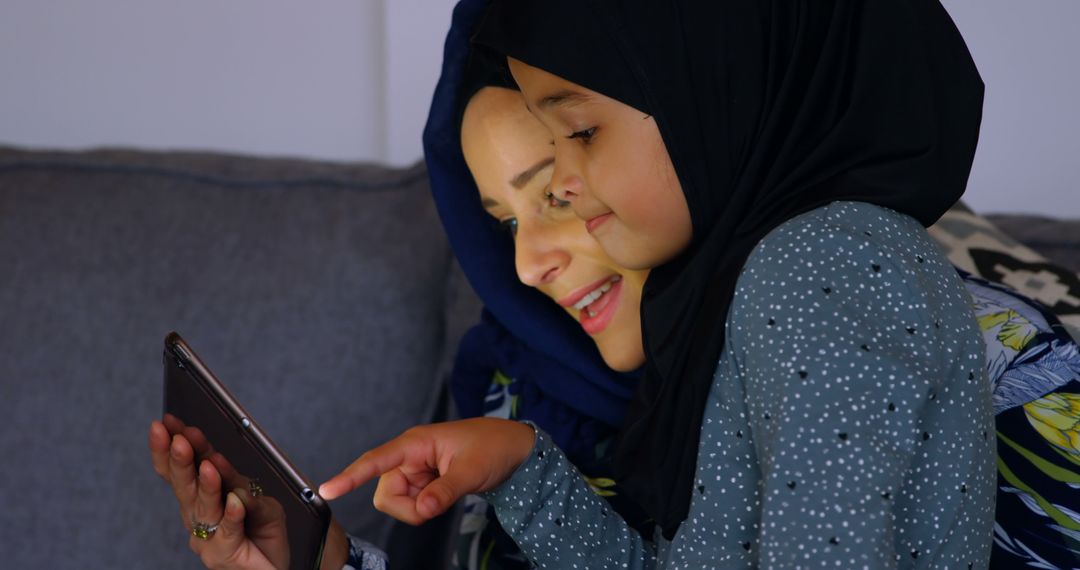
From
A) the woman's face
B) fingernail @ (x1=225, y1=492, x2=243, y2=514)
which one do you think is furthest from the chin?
fingernail @ (x1=225, y1=492, x2=243, y2=514)

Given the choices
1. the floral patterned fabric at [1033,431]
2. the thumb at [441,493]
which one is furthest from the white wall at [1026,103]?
the thumb at [441,493]

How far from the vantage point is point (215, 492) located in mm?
1018

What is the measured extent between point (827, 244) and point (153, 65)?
1.57 meters

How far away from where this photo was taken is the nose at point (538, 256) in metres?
1.07

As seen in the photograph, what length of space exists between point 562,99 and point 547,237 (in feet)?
0.75

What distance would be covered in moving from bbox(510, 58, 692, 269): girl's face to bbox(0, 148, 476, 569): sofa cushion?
567mm

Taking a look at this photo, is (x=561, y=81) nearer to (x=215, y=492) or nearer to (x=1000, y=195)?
(x=215, y=492)

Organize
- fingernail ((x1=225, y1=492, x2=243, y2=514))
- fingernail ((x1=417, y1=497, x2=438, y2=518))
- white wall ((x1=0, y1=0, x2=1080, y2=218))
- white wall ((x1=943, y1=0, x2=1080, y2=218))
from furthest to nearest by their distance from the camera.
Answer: white wall ((x1=0, y1=0, x2=1080, y2=218)), white wall ((x1=943, y1=0, x2=1080, y2=218)), fingernail ((x1=225, y1=492, x2=243, y2=514)), fingernail ((x1=417, y1=497, x2=438, y2=518))

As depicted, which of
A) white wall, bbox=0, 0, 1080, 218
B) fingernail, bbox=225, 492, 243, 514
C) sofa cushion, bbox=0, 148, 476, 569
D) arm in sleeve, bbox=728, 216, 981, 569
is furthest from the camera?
white wall, bbox=0, 0, 1080, 218

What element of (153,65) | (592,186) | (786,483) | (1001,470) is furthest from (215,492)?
(153,65)

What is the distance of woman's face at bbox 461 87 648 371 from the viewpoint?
41.7 inches

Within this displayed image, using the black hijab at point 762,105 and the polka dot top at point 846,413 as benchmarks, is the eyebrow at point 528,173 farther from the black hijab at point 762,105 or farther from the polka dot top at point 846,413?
the polka dot top at point 846,413

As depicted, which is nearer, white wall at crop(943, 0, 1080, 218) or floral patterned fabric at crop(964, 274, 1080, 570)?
floral patterned fabric at crop(964, 274, 1080, 570)

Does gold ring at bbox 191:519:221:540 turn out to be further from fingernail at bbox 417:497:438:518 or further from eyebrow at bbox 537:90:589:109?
eyebrow at bbox 537:90:589:109
